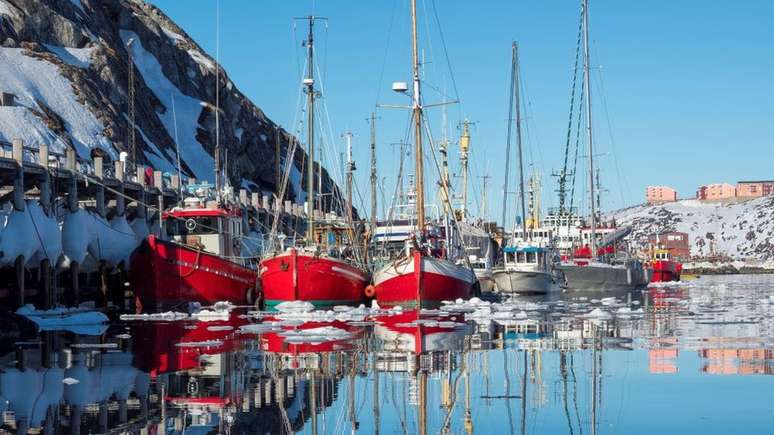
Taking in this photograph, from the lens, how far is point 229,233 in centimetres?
4222

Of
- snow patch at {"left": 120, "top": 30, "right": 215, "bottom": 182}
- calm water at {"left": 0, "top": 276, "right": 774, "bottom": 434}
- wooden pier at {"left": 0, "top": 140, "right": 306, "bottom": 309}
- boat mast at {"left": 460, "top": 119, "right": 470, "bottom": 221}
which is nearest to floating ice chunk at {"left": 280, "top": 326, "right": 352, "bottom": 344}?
Result: calm water at {"left": 0, "top": 276, "right": 774, "bottom": 434}

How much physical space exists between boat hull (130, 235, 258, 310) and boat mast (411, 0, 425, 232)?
749 centimetres

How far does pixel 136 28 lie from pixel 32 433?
13152cm

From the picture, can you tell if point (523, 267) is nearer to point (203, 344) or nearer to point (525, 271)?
point (525, 271)

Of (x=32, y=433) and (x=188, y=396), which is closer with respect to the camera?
(x=32, y=433)

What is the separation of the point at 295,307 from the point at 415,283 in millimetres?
4525

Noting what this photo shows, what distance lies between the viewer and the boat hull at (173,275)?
124 feet

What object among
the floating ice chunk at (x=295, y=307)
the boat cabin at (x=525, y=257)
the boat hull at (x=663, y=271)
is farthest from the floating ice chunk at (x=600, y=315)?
the boat hull at (x=663, y=271)

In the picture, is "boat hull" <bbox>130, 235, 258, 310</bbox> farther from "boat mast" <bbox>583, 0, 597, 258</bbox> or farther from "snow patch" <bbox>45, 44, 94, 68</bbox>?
"snow patch" <bbox>45, 44, 94, 68</bbox>

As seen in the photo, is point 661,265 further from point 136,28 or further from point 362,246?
point 136,28

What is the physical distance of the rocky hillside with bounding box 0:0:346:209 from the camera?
288ft

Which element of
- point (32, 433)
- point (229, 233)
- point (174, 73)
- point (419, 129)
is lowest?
point (32, 433)

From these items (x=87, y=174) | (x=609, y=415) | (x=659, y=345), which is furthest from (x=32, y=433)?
(x=87, y=174)

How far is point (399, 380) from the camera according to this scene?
15.0m
